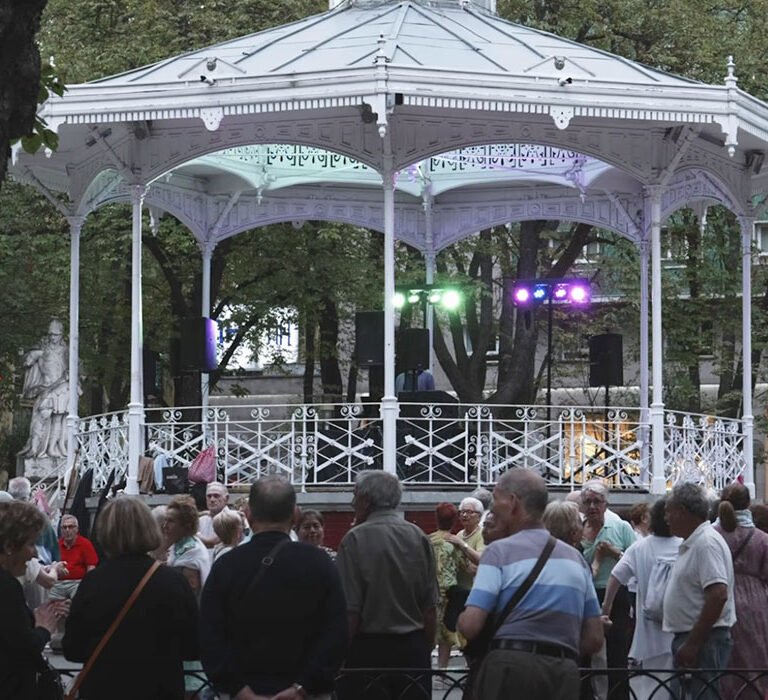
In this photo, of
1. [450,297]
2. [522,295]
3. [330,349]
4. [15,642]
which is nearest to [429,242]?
[450,297]

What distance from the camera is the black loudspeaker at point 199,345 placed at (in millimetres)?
23094

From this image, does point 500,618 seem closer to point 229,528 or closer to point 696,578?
point 696,578

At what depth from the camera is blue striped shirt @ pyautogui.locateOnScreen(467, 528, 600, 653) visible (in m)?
7.90

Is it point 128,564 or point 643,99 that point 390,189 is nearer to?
point 643,99

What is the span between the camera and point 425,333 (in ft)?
75.9

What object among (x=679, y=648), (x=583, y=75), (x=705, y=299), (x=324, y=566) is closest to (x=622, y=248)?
(x=705, y=299)

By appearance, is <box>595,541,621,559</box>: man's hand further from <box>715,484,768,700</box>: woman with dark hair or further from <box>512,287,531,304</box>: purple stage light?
<box>512,287,531,304</box>: purple stage light

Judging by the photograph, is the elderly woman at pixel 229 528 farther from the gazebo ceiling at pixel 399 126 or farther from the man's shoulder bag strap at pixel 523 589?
the gazebo ceiling at pixel 399 126

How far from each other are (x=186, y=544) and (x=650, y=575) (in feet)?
8.93

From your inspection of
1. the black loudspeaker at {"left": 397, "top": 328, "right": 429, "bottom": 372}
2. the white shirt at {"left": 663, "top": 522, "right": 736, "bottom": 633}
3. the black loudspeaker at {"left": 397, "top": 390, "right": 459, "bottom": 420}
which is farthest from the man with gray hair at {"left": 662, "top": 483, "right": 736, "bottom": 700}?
the black loudspeaker at {"left": 397, "top": 328, "right": 429, "bottom": 372}

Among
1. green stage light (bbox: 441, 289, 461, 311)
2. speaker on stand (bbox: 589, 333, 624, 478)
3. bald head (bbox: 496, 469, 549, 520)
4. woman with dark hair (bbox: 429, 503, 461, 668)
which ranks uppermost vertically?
green stage light (bbox: 441, 289, 461, 311)

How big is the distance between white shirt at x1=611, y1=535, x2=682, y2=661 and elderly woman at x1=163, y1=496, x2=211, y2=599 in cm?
257

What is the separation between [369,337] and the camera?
2233cm

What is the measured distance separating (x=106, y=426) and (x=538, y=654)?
1369cm
